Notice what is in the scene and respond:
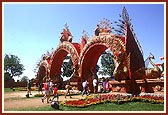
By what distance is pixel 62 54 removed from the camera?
16.1 m

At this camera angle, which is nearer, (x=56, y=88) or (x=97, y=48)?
(x=56, y=88)

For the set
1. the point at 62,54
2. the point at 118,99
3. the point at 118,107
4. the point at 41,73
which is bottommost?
the point at 118,107

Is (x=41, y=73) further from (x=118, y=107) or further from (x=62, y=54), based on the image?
(x=118, y=107)

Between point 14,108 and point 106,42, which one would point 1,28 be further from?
point 106,42

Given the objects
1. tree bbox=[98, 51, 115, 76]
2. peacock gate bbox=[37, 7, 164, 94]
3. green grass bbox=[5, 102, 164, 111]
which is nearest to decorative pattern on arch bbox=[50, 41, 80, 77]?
peacock gate bbox=[37, 7, 164, 94]

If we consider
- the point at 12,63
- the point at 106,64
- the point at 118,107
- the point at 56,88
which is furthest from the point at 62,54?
the point at 106,64

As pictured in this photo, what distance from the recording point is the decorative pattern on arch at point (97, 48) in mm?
11219

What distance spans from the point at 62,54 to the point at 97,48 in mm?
3578

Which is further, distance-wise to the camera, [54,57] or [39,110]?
[54,57]

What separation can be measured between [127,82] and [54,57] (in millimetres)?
6633

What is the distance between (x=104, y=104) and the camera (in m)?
9.34

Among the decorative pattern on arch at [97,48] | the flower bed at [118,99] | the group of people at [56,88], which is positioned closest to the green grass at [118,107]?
the flower bed at [118,99]

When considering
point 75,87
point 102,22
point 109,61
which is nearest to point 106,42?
point 102,22

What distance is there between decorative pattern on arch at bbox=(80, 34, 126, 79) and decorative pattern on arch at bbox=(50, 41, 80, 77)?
2.13 feet
